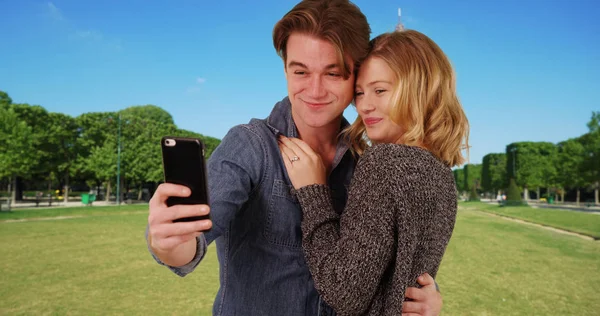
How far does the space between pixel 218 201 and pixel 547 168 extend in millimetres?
71498

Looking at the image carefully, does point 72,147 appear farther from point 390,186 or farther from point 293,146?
point 390,186

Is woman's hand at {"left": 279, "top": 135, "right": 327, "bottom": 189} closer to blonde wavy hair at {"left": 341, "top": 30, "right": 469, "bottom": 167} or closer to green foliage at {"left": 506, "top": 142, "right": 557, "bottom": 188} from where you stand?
blonde wavy hair at {"left": 341, "top": 30, "right": 469, "bottom": 167}

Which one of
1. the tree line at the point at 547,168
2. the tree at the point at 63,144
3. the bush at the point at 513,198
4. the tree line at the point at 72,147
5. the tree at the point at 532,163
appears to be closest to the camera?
the tree line at the point at 72,147

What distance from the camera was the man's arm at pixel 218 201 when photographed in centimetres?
158

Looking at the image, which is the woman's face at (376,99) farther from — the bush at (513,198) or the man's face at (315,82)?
the bush at (513,198)

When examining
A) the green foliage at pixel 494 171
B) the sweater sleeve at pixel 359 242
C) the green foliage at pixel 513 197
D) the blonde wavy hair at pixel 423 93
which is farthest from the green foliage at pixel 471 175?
the sweater sleeve at pixel 359 242

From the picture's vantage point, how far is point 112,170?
1702 inches

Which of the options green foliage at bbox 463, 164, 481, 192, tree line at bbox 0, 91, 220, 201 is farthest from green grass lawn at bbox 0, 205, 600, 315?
green foliage at bbox 463, 164, 481, 192

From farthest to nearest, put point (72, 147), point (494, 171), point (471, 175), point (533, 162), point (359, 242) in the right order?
1. point (471, 175)
2. point (494, 171)
3. point (533, 162)
4. point (72, 147)
5. point (359, 242)

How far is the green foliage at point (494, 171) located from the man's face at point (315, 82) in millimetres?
80635

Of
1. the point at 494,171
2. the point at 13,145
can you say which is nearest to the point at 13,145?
the point at 13,145

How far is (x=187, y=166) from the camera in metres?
1.53

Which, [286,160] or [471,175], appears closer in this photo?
[286,160]

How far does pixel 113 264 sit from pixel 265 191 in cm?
979
